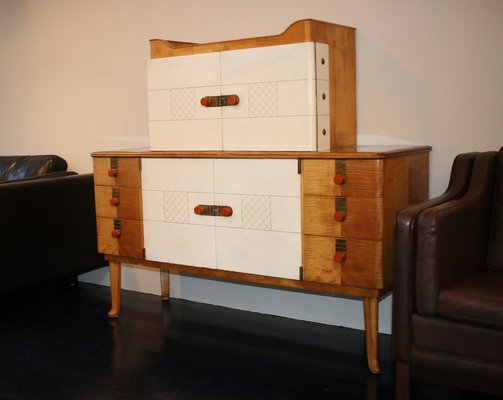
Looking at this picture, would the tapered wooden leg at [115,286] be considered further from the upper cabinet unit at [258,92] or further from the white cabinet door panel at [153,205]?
the upper cabinet unit at [258,92]

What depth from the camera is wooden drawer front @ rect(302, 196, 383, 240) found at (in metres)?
2.30

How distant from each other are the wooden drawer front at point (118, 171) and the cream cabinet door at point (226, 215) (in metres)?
0.05

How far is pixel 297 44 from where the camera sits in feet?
8.13

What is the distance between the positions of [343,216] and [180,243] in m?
0.79

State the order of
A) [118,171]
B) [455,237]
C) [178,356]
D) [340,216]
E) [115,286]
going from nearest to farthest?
1. [455,237]
2. [340,216]
3. [178,356]
4. [118,171]
5. [115,286]

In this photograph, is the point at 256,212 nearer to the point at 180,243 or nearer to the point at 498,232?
the point at 180,243

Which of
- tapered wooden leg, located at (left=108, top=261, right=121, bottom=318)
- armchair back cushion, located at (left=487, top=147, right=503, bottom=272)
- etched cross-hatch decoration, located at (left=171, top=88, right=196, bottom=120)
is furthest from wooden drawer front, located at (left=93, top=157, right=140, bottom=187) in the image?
armchair back cushion, located at (left=487, top=147, right=503, bottom=272)

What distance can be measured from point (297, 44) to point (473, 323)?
1194mm

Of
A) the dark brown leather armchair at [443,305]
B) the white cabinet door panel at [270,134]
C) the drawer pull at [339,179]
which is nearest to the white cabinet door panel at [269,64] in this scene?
the white cabinet door panel at [270,134]

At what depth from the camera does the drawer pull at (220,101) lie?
2631 millimetres

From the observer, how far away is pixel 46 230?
3.31 meters

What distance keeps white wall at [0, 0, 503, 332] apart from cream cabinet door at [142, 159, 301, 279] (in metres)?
0.55

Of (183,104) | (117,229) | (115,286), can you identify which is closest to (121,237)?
(117,229)

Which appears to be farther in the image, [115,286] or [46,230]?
[46,230]
